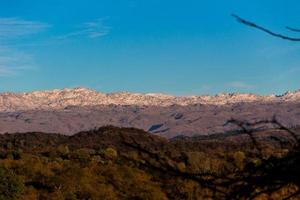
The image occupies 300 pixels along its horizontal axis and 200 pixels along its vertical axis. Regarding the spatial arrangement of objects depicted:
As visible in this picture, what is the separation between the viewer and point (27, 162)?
110 meters

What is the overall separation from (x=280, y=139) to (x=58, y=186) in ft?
297

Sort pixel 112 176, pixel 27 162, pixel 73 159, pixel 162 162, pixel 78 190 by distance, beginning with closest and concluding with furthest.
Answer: pixel 162 162 → pixel 78 190 → pixel 112 176 → pixel 27 162 → pixel 73 159

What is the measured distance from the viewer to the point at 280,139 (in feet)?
19.4

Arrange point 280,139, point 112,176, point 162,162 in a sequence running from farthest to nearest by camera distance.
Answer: point 112,176 → point 280,139 → point 162,162

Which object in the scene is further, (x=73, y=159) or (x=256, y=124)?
(x=73, y=159)

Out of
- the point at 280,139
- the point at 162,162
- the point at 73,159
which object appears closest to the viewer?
the point at 162,162

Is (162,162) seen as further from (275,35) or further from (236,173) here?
(275,35)

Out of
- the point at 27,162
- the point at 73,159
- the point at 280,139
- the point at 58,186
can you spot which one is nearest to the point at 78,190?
the point at 58,186

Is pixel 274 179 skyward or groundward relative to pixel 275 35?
groundward

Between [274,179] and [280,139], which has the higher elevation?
[280,139]

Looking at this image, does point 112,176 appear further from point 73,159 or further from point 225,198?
point 225,198

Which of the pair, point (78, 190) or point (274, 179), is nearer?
point (274, 179)

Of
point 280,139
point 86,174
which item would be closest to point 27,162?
point 86,174

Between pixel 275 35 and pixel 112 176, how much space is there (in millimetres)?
95441
